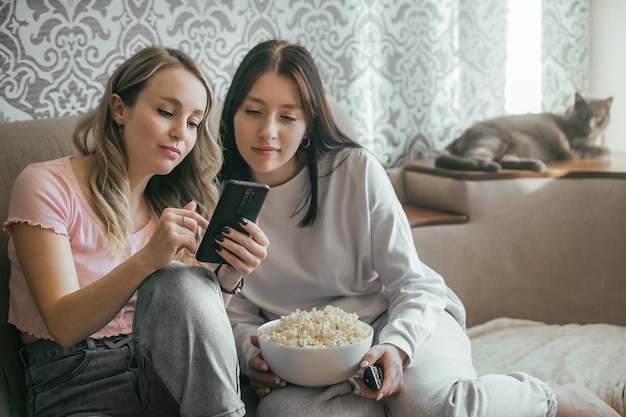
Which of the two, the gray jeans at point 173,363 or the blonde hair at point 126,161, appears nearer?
the gray jeans at point 173,363

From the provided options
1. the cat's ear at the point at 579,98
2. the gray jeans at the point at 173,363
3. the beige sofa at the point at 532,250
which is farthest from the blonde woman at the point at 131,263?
the cat's ear at the point at 579,98

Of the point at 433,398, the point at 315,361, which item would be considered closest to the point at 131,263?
the point at 315,361

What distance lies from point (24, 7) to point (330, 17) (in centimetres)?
104

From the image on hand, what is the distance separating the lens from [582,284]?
2430mm

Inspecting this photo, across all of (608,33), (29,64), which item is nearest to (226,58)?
(29,64)

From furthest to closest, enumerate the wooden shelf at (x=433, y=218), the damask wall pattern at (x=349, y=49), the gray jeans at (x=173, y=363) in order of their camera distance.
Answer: the wooden shelf at (x=433, y=218)
the damask wall pattern at (x=349, y=49)
the gray jeans at (x=173, y=363)

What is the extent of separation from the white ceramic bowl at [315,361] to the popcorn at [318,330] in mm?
14

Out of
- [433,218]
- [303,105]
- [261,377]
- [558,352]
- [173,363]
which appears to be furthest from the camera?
[433,218]

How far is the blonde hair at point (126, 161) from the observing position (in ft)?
4.76

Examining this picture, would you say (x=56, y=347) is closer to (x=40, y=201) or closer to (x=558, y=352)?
(x=40, y=201)

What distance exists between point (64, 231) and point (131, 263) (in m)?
0.20

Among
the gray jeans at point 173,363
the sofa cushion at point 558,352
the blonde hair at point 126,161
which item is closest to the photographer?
the gray jeans at point 173,363

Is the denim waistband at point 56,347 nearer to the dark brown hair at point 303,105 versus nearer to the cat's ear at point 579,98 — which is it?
the dark brown hair at point 303,105

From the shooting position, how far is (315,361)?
A: 1370mm
